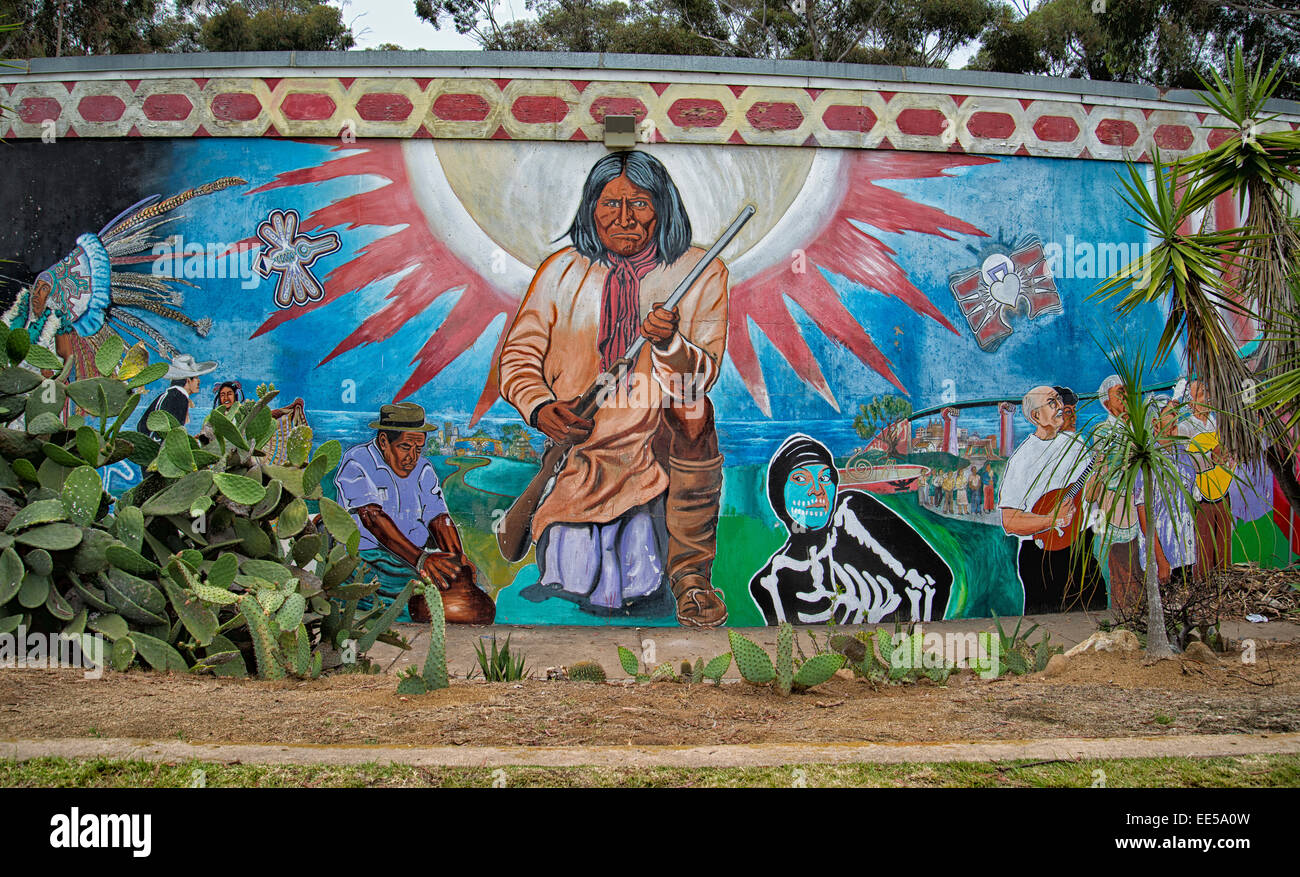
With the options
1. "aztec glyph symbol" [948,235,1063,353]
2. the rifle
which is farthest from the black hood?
"aztec glyph symbol" [948,235,1063,353]

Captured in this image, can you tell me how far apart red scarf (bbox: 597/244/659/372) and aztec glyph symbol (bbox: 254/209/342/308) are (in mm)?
2786

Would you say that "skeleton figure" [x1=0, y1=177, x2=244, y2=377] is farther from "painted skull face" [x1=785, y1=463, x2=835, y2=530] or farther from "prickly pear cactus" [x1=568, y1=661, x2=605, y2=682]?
"painted skull face" [x1=785, y1=463, x2=835, y2=530]

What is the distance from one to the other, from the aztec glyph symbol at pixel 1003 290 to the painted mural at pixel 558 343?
71 cm

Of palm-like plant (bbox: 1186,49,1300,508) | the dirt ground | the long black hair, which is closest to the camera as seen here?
the dirt ground

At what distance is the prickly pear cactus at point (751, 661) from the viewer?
541 cm

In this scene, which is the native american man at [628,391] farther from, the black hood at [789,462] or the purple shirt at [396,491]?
the purple shirt at [396,491]

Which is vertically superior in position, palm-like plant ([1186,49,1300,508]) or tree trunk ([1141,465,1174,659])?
palm-like plant ([1186,49,1300,508])

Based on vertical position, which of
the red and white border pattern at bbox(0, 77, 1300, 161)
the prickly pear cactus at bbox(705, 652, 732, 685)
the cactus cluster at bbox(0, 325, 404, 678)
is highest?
the red and white border pattern at bbox(0, 77, 1300, 161)

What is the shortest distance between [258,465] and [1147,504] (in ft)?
19.2

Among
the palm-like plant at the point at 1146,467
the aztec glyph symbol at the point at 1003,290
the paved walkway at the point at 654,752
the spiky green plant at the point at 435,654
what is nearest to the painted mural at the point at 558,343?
the aztec glyph symbol at the point at 1003,290

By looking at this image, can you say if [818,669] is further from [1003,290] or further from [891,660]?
[1003,290]

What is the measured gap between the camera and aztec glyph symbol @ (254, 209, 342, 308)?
9.12 m

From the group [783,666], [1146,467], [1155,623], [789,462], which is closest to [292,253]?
[789,462]
